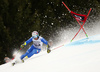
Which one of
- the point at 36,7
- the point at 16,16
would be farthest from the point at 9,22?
the point at 36,7

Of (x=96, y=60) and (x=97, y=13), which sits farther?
(x=97, y=13)

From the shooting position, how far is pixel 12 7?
11852mm

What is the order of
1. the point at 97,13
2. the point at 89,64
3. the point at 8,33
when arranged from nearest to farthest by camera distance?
1. the point at 89,64
2. the point at 8,33
3. the point at 97,13

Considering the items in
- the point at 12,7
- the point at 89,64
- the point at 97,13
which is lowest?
the point at 89,64

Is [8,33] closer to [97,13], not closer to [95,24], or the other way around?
[95,24]

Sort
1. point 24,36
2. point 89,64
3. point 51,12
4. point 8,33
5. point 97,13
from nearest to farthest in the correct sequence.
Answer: point 89,64 → point 8,33 → point 24,36 → point 51,12 → point 97,13

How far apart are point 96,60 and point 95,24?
11558mm

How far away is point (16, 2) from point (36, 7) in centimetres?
206

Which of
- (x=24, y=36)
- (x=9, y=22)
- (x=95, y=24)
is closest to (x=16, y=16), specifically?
(x=9, y=22)

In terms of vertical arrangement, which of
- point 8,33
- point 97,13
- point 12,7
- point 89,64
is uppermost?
point 12,7

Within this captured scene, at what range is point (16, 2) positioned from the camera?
11.8 meters

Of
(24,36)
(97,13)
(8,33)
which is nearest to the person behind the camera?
(8,33)

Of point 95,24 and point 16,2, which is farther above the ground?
point 16,2

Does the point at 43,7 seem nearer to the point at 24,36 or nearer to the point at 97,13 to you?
the point at 24,36
